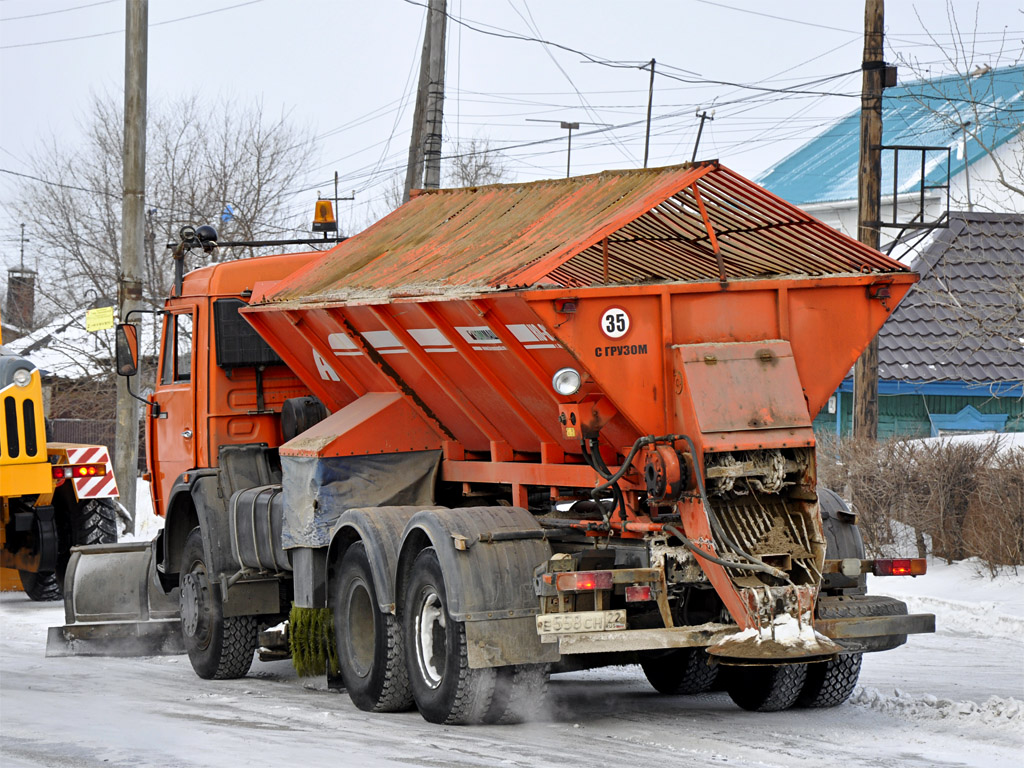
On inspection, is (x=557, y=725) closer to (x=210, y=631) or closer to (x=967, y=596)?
(x=210, y=631)

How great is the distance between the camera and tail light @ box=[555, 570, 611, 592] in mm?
7176

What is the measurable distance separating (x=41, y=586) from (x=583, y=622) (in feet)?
31.3

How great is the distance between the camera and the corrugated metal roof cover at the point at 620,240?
754 cm

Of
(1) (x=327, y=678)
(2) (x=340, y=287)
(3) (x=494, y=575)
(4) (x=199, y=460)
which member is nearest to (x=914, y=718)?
(3) (x=494, y=575)

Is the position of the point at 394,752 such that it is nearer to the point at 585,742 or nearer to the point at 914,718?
the point at 585,742

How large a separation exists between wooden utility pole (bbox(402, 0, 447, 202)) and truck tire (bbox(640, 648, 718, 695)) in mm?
9606

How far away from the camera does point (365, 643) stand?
884cm

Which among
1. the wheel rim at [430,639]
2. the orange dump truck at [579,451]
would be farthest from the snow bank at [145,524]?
the wheel rim at [430,639]

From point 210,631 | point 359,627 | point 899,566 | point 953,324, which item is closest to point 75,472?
point 210,631

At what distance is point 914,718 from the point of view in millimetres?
7711

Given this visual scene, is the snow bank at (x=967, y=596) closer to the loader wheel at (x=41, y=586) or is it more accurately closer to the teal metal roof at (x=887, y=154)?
the loader wheel at (x=41, y=586)

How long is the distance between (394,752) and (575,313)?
2.33m

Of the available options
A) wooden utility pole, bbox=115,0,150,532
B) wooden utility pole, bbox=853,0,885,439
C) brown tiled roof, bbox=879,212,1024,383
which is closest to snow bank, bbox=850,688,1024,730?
wooden utility pole, bbox=853,0,885,439

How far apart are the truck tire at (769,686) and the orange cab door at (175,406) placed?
4.68 metres
